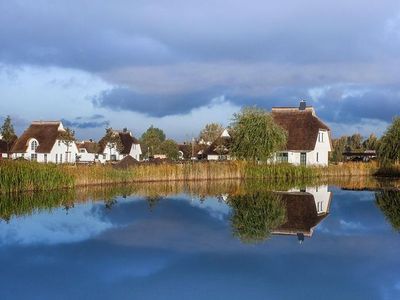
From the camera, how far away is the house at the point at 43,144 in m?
58.2

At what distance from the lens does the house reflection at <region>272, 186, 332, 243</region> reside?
14.8 m

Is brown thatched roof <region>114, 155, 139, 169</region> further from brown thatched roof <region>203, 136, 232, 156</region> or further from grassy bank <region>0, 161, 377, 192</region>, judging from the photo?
brown thatched roof <region>203, 136, 232, 156</region>

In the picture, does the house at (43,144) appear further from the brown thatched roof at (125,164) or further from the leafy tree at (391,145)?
the leafy tree at (391,145)

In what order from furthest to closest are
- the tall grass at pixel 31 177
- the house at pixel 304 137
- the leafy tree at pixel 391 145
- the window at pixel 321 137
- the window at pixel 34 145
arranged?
the window at pixel 34 145 → the window at pixel 321 137 → the house at pixel 304 137 → the leafy tree at pixel 391 145 → the tall grass at pixel 31 177

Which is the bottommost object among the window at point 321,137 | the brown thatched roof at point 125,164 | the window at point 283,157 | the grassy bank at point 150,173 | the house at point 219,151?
the grassy bank at point 150,173

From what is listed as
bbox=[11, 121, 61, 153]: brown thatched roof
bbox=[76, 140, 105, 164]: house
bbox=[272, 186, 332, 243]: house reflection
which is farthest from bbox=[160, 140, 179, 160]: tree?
bbox=[272, 186, 332, 243]: house reflection

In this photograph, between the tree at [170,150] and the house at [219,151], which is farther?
the tree at [170,150]

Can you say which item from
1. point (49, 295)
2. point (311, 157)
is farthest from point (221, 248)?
point (311, 157)

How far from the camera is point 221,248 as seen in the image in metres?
12.3

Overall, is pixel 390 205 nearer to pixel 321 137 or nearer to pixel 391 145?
pixel 391 145

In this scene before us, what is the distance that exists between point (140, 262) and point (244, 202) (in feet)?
38.6

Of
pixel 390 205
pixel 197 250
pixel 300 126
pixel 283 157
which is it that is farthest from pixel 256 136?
pixel 197 250

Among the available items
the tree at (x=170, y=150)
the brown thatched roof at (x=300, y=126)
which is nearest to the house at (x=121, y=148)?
the tree at (x=170, y=150)

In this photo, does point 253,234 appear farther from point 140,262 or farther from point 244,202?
point 244,202
